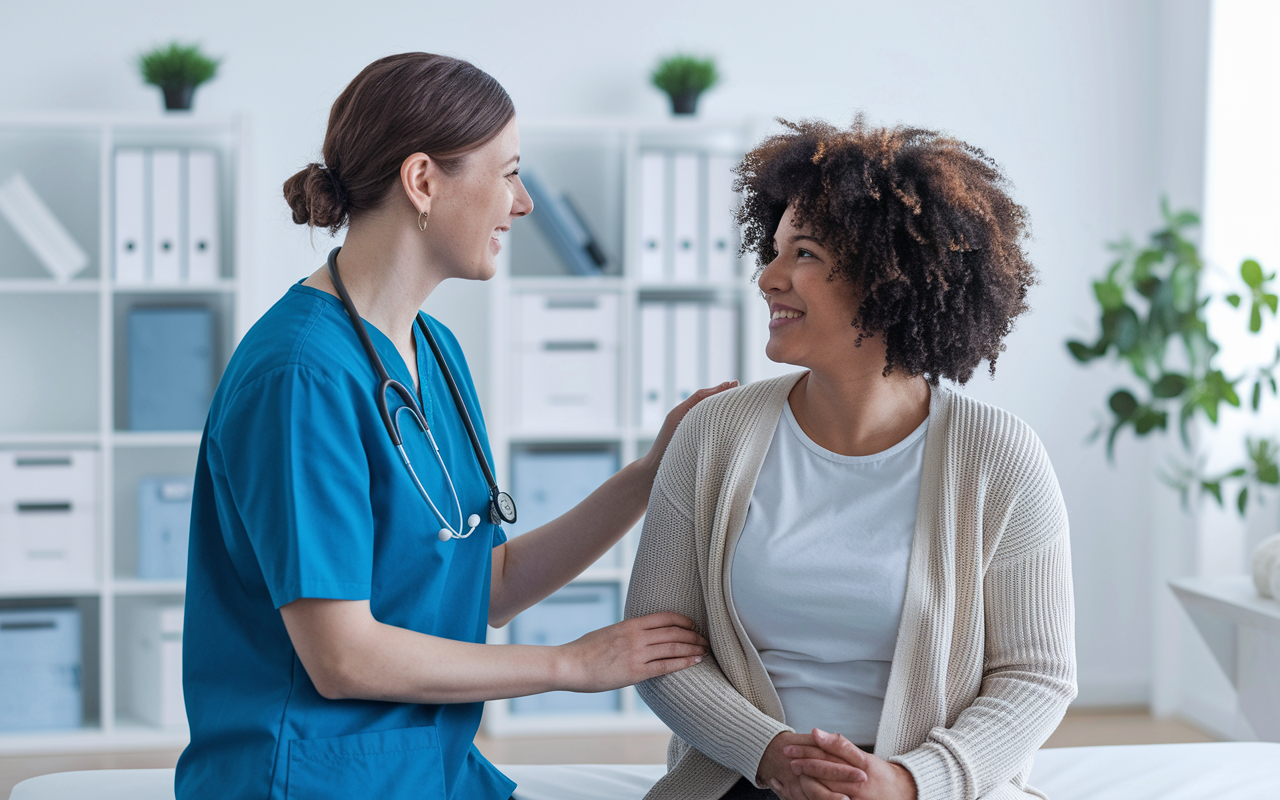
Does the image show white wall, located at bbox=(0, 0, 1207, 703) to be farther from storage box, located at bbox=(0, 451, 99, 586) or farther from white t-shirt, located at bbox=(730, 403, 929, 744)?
white t-shirt, located at bbox=(730, 403, 929, 744)

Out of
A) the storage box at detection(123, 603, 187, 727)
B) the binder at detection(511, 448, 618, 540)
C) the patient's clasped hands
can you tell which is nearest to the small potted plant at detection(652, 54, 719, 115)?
the binder at detection(511, 448, 618, 540)

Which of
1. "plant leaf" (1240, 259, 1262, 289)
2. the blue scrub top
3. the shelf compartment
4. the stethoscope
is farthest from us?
the shelf compartment

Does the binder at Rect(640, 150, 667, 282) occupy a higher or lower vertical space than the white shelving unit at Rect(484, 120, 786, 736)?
higher

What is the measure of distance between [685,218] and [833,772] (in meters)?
1.98

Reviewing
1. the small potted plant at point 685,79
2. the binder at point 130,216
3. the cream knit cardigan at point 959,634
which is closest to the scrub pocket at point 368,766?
the cream knit cardigan at point 959,634

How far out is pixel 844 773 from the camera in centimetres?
105

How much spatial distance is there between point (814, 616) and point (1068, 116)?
258 centimetres

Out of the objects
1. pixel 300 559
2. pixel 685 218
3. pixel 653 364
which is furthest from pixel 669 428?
pixel 685 218

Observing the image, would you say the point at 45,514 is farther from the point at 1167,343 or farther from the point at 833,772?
the point at 1167,343

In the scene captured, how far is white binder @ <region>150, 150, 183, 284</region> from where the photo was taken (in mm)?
2680

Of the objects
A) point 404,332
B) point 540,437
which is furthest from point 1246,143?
point 404,332

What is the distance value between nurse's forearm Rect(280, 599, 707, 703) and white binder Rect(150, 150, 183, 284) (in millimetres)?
2040

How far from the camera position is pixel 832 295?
1.20 m

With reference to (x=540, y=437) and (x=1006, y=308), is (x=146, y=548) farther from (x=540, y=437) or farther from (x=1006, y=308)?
(x=1006, y=308)
